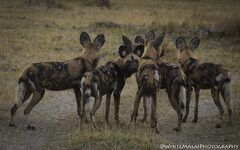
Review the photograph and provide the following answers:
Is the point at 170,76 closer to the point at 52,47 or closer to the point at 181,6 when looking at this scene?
the point at 52,47

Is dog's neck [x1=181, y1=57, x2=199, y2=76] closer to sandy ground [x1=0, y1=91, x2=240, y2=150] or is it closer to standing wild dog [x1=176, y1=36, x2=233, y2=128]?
standing wild dog [x1=176, y1=36, x2=233, y2=128]

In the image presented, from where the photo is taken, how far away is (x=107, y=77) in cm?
869

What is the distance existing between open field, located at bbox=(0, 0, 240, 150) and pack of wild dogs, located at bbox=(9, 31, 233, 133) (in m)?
0.35

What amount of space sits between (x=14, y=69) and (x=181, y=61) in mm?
5078

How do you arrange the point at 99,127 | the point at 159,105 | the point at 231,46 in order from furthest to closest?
the point at 231,46
the point at 159,105
the point at 99,127

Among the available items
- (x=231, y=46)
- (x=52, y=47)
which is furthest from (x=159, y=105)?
(x=231, y=46)

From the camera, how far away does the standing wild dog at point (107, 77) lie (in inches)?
324

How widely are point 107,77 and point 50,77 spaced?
36.5 inches

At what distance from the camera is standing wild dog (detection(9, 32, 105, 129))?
28.2ft

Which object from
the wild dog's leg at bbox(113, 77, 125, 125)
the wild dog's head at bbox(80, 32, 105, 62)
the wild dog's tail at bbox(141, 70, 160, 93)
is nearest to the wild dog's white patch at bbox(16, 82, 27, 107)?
the wild dog's head at bbox(80, 32, 105, 62)

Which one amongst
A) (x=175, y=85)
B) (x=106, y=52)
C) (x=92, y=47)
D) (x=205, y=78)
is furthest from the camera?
(x=106, y=52)

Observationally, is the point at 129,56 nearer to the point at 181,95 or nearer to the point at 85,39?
the point at 85,39

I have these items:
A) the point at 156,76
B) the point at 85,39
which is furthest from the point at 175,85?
the point at 85,39

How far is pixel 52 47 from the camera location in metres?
17.0
